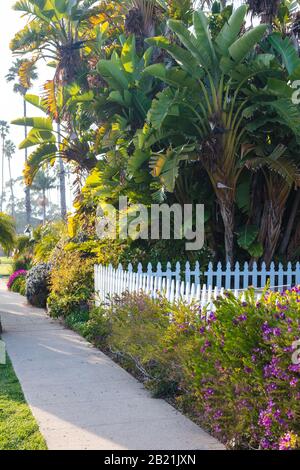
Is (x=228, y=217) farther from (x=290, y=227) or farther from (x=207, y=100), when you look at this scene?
(x=207, y=100)

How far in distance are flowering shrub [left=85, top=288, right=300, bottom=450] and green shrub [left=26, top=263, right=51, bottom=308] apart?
9.41m

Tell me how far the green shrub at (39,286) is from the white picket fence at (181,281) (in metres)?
4.21

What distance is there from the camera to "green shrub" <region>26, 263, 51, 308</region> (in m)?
16.4

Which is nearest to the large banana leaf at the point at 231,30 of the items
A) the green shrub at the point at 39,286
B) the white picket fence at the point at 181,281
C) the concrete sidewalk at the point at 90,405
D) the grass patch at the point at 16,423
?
the white picket fence at the point at 181,281

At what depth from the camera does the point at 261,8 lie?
12.3 m

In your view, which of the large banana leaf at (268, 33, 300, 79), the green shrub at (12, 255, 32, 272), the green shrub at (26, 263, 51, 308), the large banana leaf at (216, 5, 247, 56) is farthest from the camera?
the green shrub at (12, 255, 32, 272)

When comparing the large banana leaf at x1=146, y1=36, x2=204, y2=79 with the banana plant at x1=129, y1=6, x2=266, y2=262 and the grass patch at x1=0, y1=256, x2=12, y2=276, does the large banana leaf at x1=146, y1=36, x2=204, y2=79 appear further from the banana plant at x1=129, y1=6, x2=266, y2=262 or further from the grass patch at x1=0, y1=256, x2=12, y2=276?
the grass patch at x1=0, y1=256, x2=12, y2=276

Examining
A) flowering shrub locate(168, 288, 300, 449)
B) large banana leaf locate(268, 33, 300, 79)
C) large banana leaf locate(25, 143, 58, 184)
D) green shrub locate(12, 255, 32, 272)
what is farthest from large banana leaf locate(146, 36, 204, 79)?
green shrub locate(12, 255, 32, 272)

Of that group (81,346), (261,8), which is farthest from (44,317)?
(261,8)

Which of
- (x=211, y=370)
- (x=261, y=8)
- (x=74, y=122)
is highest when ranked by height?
(x=261, y=8)

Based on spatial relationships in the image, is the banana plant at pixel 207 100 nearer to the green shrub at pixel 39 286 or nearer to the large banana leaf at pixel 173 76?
the large banana leaf at pixel 173 76

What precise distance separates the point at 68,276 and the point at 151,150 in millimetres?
3346

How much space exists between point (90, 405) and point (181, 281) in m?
4.61

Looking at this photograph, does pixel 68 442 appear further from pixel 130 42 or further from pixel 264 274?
pixel 130 42
